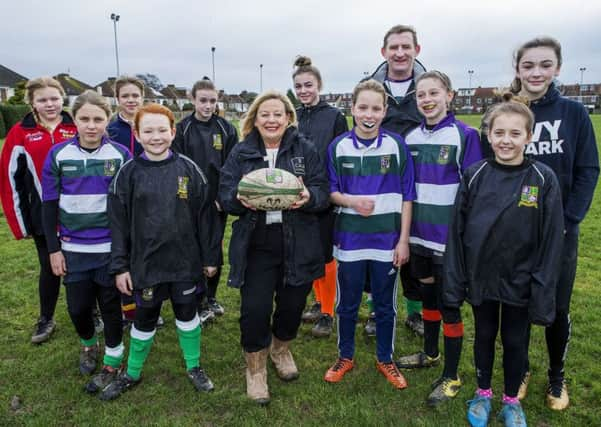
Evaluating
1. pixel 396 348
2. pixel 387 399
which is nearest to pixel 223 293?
pixel 396 348

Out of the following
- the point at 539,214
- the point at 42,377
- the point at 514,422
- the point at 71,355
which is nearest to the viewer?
the point at 539,214

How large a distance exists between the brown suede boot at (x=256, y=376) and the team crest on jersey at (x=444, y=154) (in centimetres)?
203

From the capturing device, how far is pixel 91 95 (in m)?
3.73

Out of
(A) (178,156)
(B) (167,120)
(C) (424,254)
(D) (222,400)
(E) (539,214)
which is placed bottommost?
(D) (222,400)

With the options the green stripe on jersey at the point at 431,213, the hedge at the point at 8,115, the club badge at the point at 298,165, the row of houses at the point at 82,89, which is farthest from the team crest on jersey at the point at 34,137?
the hedge at the point at 8,115

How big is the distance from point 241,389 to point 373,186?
1.98 m

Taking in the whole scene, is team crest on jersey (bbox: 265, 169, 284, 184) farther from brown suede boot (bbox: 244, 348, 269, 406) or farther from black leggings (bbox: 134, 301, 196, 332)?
brown suede boot (bbox: 244, 348, 269, 406)

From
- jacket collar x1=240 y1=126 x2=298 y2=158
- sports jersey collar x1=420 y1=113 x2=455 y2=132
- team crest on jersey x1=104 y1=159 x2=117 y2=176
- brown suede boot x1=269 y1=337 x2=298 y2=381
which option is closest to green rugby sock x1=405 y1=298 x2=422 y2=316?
brown suede boot x1=269 y1=337 x2=298 y2=381

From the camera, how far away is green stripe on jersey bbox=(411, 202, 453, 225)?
347 cm

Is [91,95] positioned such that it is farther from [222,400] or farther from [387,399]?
[387,399]

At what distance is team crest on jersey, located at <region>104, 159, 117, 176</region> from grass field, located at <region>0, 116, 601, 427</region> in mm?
1759

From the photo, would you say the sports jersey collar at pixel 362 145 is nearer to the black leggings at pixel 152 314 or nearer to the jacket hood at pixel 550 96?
the jacket hood at pixel 550 96

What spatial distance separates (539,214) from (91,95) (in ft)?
11.3

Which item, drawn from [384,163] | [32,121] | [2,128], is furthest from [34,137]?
[2,128]
